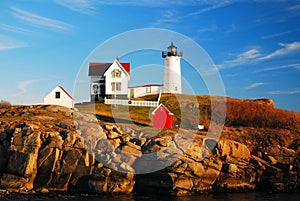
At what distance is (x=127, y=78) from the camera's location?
58750 millimetres

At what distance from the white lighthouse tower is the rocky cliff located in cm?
2723

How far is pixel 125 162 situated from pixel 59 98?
23.0 metres

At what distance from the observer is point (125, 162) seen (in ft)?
107

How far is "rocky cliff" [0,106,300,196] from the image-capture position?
3098 centimetres

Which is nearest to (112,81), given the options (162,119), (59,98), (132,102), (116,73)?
(116,73)

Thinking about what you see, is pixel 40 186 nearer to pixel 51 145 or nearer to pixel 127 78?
pixel 51 145

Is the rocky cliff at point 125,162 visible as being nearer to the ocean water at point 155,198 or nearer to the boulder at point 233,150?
the boulder at point 233,150

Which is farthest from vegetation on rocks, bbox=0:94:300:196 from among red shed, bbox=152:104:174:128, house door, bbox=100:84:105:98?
house door, bbox=100:84:105:98

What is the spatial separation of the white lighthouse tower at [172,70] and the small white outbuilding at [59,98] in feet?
64.1

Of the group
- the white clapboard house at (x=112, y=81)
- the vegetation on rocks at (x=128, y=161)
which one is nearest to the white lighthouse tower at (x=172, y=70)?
the white clapboard house at (x=112, y=81)

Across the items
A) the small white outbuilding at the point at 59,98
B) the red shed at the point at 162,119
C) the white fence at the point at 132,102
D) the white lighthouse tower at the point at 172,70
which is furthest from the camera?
the white lighthouse tower at the point at 172,70

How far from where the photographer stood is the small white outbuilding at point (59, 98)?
2052 inches

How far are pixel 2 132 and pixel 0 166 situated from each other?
4.30 meters

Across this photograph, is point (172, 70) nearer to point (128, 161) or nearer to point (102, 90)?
point (102, 90)
